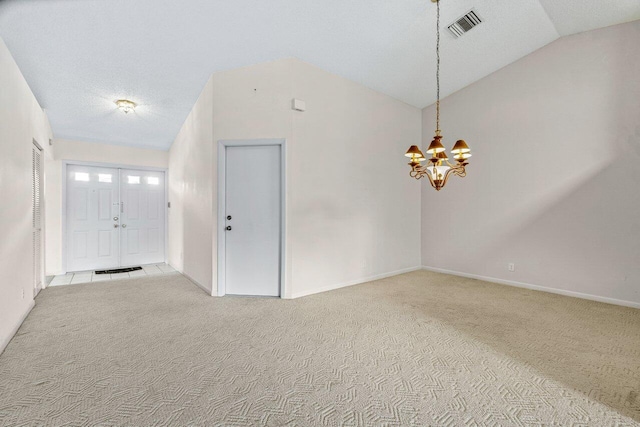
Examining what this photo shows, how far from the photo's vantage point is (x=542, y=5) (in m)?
3.51

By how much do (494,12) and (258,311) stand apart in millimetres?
4690

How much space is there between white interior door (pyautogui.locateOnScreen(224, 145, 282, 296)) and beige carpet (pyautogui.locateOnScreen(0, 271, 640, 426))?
0.31 meters

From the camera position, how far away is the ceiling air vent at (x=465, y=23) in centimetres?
347

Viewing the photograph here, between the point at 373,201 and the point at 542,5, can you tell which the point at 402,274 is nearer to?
the point at 373,201

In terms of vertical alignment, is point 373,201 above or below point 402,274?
above

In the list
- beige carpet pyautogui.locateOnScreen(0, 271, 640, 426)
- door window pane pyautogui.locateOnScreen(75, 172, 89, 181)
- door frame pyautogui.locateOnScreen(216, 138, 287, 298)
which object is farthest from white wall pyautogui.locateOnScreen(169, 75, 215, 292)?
door window pane pyautogui.locateOnScreen(75, 172, 89, 181)

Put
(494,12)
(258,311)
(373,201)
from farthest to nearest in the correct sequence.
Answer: (373,201), (494,12), (258,311)

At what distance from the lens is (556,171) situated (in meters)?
4.07

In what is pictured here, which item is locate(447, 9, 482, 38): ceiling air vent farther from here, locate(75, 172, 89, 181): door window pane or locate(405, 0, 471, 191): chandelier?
locate(75, 172, 89, 181): door window pane

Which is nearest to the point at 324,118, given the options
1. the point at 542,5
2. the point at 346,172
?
the point at 346,172

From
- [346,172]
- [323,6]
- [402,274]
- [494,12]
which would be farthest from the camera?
[402,274]

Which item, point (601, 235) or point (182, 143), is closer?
point (601, 235)

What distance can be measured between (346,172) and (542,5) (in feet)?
10.6

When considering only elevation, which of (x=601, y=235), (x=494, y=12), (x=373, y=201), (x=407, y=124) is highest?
(x=494, y=12)
